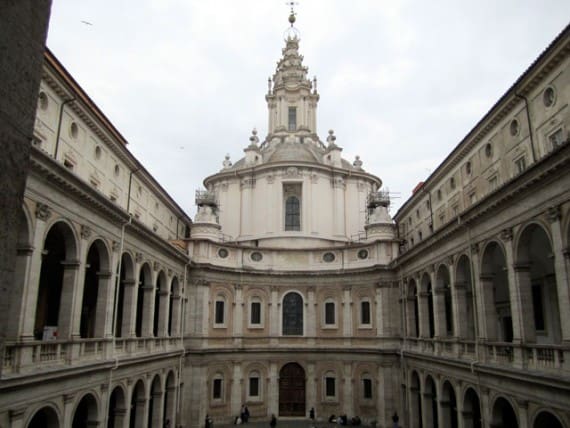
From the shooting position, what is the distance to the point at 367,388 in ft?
132

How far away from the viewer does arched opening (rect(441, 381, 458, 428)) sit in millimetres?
27828

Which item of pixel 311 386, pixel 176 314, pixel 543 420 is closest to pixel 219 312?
pixel 176 314

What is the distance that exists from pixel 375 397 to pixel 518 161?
22933mm

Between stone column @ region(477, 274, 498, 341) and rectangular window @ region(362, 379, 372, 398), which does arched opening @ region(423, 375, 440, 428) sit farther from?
stone column @ region(477, 274, 498, 341)

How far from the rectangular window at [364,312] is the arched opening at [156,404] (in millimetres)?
17460

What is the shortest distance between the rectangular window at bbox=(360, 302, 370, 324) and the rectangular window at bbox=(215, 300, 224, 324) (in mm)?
11384

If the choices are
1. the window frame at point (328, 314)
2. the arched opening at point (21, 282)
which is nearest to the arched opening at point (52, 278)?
Answer: the arched opening at point (21, 282)

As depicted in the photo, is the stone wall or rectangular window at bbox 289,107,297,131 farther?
rectangular window at bbox 289,107,297,131

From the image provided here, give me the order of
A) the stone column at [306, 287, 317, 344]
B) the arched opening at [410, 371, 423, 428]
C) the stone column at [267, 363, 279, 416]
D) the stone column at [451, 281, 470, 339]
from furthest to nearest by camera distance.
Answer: the stone column at [306, 287, 317, 344] → the stone column at [267, 363, 279, 416] → the arched opening at [410, 371, 423, 428] → the stone column at [451, 281, 470, 339]

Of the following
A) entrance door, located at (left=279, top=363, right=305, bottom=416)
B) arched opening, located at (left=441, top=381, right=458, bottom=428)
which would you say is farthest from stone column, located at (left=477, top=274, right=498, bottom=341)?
entrance door, located at (left=279, top=363, right=305, bottom=416)

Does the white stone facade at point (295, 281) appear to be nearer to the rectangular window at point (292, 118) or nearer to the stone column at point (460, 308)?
the stone column at point (460, 308)

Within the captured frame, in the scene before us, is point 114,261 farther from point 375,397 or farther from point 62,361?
point 375,397

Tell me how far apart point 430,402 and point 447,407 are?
3497 millimetres

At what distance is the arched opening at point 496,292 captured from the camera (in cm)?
2281
